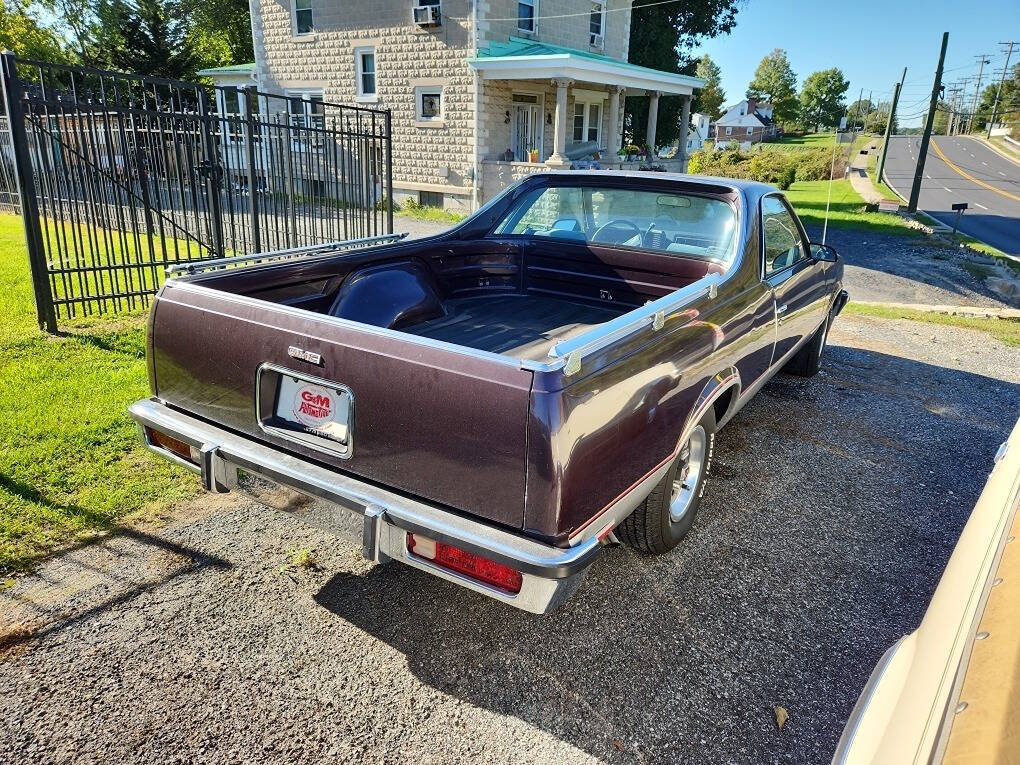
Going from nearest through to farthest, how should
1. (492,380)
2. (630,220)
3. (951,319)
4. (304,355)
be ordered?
1. (492,380)
2. (304,355)
3. (630,220)
4. (951,319)

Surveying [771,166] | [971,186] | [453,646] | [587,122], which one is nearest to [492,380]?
[453,646]

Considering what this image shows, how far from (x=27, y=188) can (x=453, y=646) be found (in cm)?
560

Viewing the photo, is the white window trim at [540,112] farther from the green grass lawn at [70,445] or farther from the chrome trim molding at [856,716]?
the chrome trim molding at [856,716]

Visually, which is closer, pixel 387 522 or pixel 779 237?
pixel 387 522

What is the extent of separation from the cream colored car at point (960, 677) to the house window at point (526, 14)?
20862mm

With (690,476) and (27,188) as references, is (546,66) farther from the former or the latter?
(690,476)

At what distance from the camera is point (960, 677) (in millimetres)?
1400

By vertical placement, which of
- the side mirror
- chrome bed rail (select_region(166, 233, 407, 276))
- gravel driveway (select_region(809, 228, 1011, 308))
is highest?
chrome bed rail (select_region(166, 233, 407, 276))

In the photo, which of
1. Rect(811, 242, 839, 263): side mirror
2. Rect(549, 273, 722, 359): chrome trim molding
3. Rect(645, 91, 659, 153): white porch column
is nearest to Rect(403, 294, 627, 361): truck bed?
Rect(549, 273, 722, 359): chrome trim molding

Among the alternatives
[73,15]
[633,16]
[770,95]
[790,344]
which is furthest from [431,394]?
[770,95]

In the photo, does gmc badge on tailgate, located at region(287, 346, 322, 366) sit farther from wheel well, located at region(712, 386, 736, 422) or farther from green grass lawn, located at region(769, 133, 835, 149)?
green grass lawn, located at region(769, 133, 835, 149)

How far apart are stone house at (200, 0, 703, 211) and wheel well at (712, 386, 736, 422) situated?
14.6m

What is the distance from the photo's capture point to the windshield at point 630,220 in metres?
4.20

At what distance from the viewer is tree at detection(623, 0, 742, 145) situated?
2717 cm
